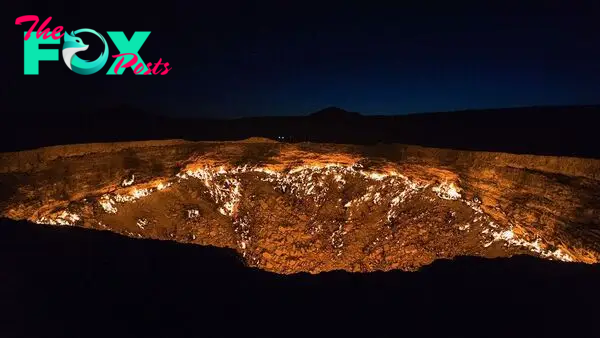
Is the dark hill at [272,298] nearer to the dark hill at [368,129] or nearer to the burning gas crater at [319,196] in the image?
the dark hill at [368,129]

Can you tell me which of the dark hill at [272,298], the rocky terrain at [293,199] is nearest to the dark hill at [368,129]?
the rocky terrain at [293,199]

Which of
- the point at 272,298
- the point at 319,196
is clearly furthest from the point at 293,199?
the point at 272,298

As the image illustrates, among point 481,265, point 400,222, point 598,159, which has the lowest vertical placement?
point 400,222

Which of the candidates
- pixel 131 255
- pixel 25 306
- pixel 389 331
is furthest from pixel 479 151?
pixel 25 306

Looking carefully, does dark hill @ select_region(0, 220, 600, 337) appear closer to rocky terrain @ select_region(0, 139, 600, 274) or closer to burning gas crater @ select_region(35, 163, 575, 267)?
rocky terrain @ select_region(0, 139, 600, 274)

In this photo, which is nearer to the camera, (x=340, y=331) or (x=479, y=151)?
(x=340, y=331)

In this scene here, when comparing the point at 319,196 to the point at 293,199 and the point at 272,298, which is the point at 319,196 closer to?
the point at 293,199

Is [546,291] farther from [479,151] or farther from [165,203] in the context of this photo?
[165,203]
